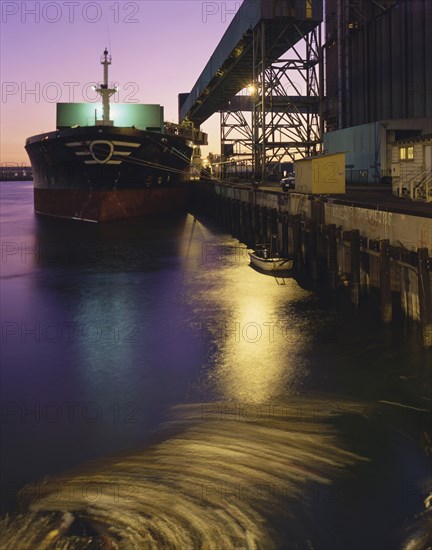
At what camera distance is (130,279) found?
29.7m

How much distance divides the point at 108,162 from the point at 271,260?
2405 centimetres

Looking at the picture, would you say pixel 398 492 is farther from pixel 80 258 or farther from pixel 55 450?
pixel 80 258

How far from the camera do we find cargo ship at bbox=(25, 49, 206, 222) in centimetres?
4703

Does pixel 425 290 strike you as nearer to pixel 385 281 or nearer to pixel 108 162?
pixel 385 281

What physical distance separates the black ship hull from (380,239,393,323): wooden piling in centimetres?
3427

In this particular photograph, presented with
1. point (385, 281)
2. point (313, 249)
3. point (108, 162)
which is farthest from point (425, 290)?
point (108, 162)

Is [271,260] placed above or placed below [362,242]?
below

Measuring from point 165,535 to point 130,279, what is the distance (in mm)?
22407

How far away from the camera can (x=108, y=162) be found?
1857 inches

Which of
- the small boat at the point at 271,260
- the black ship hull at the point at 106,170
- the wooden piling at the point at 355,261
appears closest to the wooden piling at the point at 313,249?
the small boat at the point at 271,260

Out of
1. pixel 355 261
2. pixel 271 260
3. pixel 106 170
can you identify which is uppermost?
pixel 106 170

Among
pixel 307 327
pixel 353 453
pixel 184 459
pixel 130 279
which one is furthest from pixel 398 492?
pixel 130 279

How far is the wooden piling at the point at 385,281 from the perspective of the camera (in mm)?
16734

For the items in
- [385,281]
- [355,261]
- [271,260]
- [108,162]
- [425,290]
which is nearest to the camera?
[425,290]
